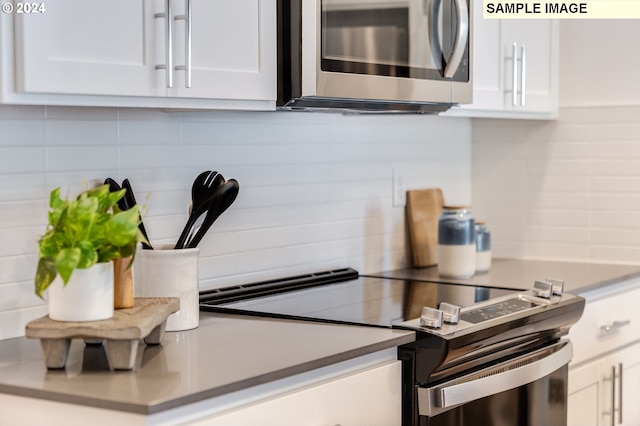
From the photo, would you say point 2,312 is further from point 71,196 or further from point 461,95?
point 461,95

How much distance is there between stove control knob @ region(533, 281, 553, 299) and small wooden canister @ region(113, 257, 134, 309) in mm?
1126

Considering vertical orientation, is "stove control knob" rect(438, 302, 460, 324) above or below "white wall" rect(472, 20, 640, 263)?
below

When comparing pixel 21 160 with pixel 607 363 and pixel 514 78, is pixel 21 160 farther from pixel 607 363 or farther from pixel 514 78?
pixel 607 363

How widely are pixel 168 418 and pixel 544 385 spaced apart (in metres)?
1.19

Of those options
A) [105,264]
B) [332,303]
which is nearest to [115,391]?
[105,264]

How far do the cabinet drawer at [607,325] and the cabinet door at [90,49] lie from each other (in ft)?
4.65

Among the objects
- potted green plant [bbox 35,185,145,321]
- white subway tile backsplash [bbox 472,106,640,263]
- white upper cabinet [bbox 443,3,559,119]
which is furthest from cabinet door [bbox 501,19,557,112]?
potted green plant [bbox 35,185,145,321]

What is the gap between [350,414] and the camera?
191cm

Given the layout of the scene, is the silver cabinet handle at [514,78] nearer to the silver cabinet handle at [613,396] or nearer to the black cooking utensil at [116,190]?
the silver cabinet handle at [613,396]

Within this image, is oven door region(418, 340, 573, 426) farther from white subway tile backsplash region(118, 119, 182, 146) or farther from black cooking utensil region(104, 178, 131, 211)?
white subway tile backsplash region(118, 119, 182, 146)

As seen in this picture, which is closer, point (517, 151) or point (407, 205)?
point (407, 205)

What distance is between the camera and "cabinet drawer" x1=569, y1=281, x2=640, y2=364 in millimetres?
2768

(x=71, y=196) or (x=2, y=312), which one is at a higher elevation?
(x=71, y=196)

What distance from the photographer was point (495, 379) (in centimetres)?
220
